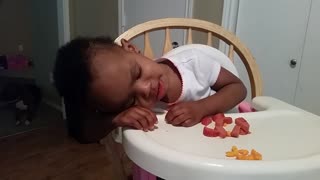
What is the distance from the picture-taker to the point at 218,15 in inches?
54.6

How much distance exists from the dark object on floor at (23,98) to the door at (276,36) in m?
1.67

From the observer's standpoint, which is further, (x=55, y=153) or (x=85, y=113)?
(x=55, y=153)

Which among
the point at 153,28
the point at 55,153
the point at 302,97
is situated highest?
the point at 153,28

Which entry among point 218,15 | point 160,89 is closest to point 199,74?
point 160,89

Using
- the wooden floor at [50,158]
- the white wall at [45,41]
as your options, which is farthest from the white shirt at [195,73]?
the white wall at [45,41]

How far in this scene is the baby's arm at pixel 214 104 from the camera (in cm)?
60

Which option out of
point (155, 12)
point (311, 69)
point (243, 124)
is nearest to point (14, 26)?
point (155, 12)

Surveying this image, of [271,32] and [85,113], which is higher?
[271,32]

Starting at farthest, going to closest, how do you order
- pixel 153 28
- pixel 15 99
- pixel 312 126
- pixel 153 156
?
pixel 15 99, pixel 153 28, pixel 312 126, pixel 153 156

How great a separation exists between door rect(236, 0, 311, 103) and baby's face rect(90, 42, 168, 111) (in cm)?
63

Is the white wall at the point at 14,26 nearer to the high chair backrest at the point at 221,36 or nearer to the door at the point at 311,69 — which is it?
the high chair backrest at the point at 221,36

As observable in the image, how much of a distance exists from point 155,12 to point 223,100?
3.41ft

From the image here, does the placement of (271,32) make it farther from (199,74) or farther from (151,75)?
(151,75)

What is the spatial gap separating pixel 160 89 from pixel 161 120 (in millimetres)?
95
